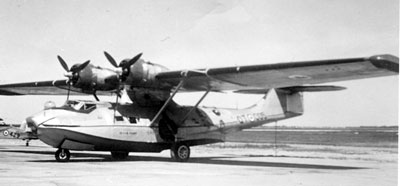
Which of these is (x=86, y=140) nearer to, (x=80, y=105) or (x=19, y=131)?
(x=80, y=105)

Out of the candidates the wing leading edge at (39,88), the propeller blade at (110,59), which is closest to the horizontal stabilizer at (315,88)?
the propeller blade at (110,59)

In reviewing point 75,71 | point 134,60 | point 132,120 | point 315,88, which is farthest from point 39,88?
point 315,88

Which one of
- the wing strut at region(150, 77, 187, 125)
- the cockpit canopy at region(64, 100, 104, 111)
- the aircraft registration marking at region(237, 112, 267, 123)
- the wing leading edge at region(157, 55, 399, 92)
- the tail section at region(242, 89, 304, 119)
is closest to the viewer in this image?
the wing leading edge at region(157, 55, 399, 92)

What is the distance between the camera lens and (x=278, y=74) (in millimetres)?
15289

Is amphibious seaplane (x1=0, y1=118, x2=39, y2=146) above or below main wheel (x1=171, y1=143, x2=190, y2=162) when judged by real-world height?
above

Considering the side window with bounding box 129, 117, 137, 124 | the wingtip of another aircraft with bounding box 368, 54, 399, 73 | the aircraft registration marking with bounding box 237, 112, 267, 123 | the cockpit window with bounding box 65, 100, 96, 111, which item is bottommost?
the side window with bounding box 129, 117, 137, 124

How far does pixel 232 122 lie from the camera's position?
65.7ft

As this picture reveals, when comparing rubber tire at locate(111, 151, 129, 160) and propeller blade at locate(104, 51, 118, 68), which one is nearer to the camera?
propeller blade at locate(104, 51, 118, 68)

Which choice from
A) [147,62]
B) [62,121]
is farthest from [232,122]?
[62,121]

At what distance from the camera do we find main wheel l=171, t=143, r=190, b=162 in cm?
1794

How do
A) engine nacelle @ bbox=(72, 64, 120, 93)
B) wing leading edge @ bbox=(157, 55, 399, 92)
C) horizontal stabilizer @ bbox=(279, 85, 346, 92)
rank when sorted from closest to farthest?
wing leading edge @ bbox=(157, 55, 399, 92)
engine nacelle @ bbox=(72, 64, 120, 93)
horizontal stabilizer @ bbox=(279, 85, 346, 92)

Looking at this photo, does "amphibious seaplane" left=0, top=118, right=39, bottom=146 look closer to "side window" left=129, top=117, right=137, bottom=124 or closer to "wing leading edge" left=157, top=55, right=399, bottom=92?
"side window" left=129, top=117, right=137, bottom=124

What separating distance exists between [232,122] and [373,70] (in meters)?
7.85

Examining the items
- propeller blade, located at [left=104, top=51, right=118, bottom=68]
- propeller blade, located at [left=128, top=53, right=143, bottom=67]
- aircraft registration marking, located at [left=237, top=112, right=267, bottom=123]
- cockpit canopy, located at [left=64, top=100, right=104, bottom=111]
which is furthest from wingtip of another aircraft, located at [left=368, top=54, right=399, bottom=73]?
aircraft registration marking, located at [left=237, top=112, right=267, bottom=123]
